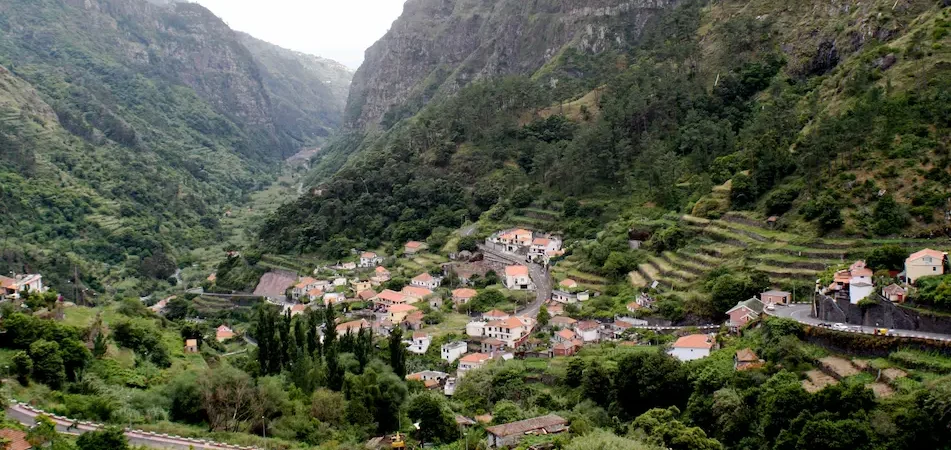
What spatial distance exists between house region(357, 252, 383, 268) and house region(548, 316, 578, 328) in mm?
25926

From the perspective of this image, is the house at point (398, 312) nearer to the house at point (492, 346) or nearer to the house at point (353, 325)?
the house at point (353, 325)

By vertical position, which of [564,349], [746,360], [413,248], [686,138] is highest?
[686,138]

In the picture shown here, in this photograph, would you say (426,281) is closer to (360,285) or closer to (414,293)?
(414,293)

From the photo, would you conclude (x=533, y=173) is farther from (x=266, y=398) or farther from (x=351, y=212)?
(x=266, y=398)

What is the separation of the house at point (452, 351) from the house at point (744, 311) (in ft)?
46.7

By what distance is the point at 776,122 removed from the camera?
174 feet

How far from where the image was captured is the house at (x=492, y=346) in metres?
43.4

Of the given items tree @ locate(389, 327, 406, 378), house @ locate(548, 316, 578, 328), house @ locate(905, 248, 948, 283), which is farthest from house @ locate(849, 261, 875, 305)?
tree @ locate(389, 327, 406, 378)

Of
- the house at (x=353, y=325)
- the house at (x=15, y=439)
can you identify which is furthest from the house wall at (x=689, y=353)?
the house at (x=15, y=439)

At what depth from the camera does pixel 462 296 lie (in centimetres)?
5447

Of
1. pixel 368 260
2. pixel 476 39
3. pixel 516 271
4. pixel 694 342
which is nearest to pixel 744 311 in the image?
pixel 694 342

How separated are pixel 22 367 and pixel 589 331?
85.2 feet

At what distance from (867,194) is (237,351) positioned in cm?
3548

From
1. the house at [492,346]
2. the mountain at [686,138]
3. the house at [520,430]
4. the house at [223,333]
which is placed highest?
the mountain at [686,138]
